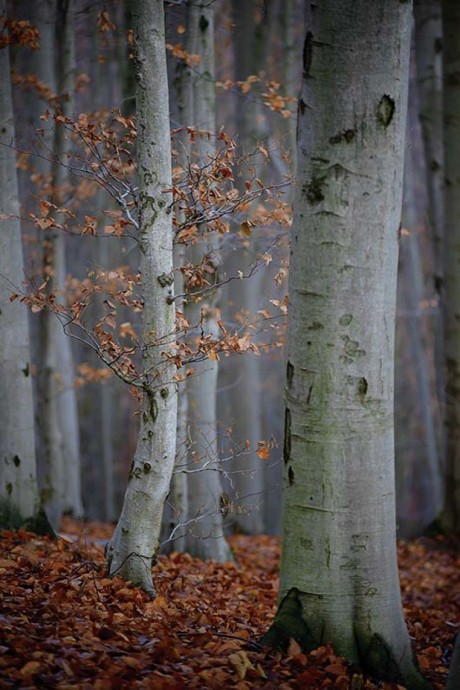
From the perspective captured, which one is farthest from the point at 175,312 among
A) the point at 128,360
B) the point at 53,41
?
the point at 53,41

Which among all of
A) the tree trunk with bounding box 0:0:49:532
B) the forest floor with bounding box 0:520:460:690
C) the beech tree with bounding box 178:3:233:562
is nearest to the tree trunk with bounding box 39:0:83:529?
the tree trunk with bounding box 0:0:49:532

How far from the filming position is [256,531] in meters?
14.0

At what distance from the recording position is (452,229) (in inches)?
416

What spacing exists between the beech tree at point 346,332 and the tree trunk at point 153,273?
1.24 metres

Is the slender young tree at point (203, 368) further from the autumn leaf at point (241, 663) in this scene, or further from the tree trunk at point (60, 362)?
the autumn leaf at point (241, 663)

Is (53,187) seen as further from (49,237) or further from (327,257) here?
(327,257)

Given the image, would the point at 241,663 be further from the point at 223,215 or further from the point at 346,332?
the point at 223,215

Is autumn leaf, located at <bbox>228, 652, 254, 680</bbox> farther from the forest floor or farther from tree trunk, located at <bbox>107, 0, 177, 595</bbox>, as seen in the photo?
tree trunk, located at <bbox>107, 0, 177, 595</bbox>

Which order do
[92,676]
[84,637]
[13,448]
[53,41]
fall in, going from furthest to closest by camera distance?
[53,41], [13,448], [84,637], [92,676]

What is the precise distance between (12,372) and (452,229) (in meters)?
6.50

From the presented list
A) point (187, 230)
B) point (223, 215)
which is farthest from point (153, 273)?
point (187, 230)

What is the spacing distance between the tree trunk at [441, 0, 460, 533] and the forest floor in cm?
396

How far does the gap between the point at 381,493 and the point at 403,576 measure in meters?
5.04

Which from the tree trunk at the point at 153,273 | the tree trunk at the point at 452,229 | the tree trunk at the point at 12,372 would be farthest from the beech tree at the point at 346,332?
the tree trunk at the point at 452,229
